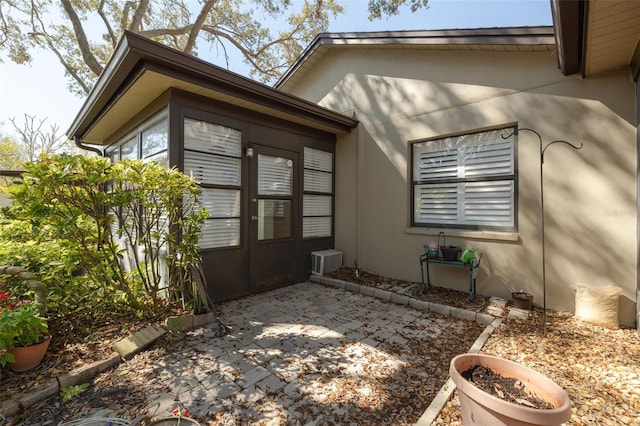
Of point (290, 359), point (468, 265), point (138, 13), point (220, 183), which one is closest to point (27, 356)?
point (290, 359)

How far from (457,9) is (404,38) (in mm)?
1927

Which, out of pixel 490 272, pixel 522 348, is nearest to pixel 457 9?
pixel 490 272

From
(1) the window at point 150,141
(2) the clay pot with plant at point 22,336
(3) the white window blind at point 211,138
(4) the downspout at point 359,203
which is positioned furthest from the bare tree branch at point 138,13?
(2) the clay pot with plant at point 22,336

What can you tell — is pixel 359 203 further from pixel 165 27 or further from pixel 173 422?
pixel 165 27

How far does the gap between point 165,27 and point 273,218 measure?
33.3 ft

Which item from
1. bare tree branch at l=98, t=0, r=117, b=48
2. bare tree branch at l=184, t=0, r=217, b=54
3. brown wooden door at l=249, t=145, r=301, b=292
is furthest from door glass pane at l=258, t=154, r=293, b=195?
bare tree branch at l=98, t=0, r=117, b=48

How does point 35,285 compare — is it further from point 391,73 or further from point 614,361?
point 391,73

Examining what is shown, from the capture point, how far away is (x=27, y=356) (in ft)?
7.30

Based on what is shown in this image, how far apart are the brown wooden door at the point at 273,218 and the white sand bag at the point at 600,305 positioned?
3.91 meters

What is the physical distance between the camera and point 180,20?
10258 mm

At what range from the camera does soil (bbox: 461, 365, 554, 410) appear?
4.81 ft

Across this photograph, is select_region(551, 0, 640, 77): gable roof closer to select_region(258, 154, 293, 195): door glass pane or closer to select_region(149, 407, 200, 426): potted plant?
select_region(258, 154, 293, 195): door glass pane

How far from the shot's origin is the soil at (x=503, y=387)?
1.46 meters

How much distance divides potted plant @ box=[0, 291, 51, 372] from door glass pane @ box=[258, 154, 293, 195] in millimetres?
2873
